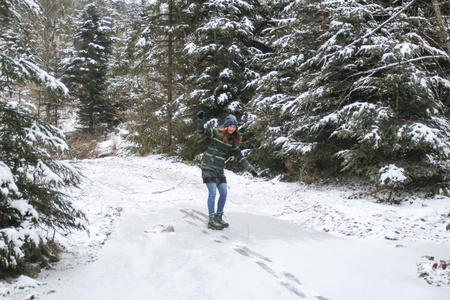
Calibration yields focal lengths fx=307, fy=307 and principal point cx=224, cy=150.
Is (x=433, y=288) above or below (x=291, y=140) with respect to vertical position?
below

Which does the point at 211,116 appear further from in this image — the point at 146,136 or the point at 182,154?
the point at 146,136

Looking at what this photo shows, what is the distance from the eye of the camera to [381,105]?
728 centimetres

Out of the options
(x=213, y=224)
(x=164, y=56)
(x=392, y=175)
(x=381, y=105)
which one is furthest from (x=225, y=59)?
(x=213, y=224)

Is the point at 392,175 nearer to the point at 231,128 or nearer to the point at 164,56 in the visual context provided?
the point at 231,128

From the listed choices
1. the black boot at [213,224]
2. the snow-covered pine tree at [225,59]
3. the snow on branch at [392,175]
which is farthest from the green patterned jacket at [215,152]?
the snow-covered pine tree at [225,59]

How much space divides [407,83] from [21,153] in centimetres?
719

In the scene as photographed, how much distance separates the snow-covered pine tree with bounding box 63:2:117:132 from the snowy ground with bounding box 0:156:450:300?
19904 millimetres

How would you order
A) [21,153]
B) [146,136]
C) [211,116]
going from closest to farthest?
[21,153], [211,116], [146,136]

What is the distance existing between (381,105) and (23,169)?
23.7 ft

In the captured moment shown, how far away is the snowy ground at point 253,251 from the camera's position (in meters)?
3.44

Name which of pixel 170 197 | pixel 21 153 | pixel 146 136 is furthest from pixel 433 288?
pixel 146 136

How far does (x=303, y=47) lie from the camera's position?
31.5 feet

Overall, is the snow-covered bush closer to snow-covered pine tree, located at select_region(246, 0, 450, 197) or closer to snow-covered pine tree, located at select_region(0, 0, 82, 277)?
snow-covered pine tree, located at select_region(0, 0, 82, 277)

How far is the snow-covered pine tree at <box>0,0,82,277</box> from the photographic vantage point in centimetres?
319
